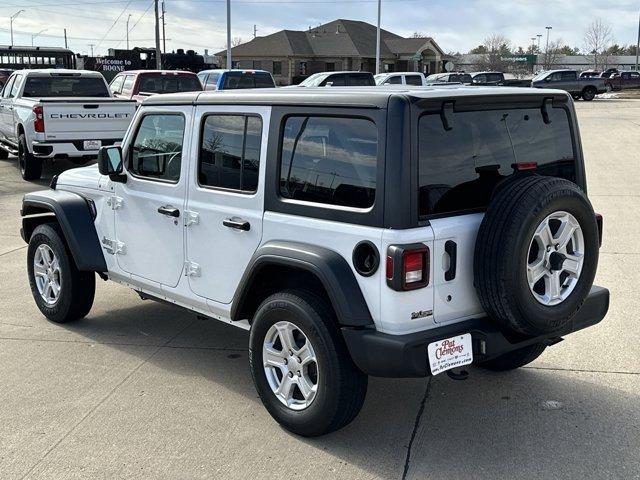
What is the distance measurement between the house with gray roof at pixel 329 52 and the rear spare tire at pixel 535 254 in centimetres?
6255

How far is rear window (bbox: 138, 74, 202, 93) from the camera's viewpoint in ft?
59.6

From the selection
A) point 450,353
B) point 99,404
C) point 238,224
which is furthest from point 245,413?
point 450,353

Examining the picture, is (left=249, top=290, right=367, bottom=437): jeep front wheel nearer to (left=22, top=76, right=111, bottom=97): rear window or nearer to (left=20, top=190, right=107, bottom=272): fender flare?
(left=20, top=190, right=107, bottom=272): fender flare

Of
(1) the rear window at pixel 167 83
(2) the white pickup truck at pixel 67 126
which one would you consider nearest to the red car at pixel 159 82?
(1) the rear window at pixel 167 83

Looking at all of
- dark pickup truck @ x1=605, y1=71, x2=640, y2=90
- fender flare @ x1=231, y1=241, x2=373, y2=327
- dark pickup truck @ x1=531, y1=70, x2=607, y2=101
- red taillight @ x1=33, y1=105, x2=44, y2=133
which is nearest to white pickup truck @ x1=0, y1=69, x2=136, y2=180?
red taillight @ x1=33, y1=105, x2=44, y2=133

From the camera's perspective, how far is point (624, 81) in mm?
52188

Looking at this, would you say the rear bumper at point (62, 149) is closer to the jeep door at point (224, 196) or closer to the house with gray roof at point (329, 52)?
the jeep door at point (224, 196)

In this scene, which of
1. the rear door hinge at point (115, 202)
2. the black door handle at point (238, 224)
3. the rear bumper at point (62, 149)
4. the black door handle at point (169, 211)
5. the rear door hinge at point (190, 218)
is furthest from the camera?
the rear bumper at point (62, 149)

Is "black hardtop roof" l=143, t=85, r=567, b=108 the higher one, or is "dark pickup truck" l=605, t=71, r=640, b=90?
"dark pickup truck" l=605, t=71, r=640, b=90

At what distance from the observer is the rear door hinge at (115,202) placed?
5.23m

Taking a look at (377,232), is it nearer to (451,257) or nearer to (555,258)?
(451,257)

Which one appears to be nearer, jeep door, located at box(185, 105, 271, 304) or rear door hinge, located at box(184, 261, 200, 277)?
jeep door, located at box(185, 105, 271, 304)

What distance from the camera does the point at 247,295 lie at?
4.17 metres

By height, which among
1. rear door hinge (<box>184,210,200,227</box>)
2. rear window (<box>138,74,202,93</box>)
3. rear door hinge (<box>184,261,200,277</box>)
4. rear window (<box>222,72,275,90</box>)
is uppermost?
rear window (<box>222,72,275,90</box>)
